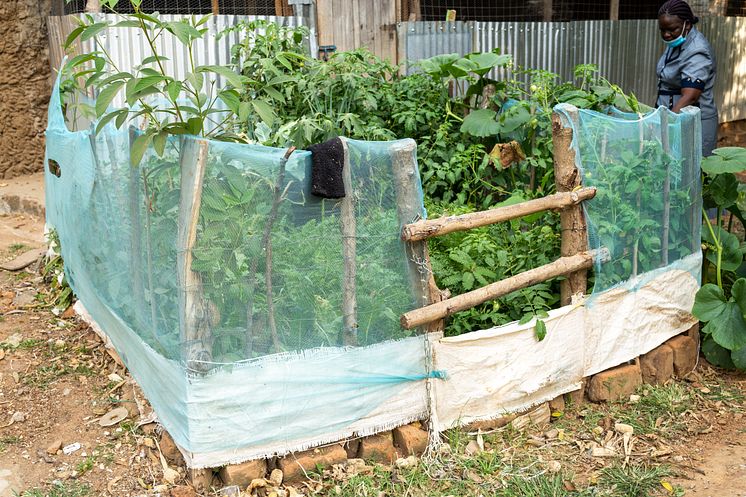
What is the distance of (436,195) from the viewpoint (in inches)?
195

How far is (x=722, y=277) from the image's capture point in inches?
197

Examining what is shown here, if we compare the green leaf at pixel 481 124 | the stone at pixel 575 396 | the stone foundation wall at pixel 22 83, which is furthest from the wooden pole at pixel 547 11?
the stone at pixel 575 396

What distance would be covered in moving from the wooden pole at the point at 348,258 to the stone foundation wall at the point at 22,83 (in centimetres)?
503

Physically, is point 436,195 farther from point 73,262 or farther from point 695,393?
point 73,262

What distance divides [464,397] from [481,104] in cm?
218

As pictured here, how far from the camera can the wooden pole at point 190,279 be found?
3092 mm

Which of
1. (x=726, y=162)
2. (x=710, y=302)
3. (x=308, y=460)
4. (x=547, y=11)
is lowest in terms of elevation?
(x=308, y=460)

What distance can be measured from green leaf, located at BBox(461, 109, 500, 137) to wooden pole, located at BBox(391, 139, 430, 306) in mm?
1378

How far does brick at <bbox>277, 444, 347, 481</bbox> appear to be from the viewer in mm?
3434

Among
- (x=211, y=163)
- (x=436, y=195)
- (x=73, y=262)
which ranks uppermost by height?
(x=211, y=163)

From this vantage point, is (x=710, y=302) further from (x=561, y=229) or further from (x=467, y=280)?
(x=467, y=280)

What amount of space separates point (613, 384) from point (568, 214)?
990 mm

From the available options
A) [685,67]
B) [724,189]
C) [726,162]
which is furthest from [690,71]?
[726,162]

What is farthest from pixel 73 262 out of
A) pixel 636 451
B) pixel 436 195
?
pixel 636 451
